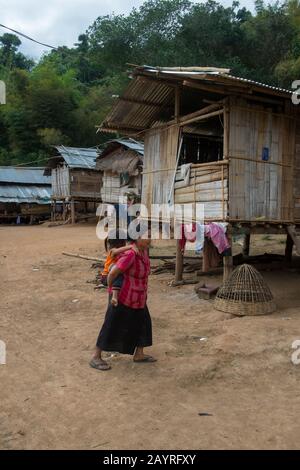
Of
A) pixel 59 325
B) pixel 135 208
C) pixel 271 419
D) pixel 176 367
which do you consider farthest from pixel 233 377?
pixel 135 208

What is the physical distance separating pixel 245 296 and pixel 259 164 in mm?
2759

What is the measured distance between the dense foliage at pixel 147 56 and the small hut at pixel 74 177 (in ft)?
18.1

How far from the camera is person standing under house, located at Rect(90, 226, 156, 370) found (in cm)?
492

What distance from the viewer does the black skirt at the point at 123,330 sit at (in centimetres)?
493

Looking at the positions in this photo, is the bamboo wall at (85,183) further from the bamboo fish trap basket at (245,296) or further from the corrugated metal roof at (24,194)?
the bamboo fish trap basket at (245,296)

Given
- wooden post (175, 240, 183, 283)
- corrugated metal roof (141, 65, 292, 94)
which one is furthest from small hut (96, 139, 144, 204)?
corrugated metal roof (141, 65, 292, 94)

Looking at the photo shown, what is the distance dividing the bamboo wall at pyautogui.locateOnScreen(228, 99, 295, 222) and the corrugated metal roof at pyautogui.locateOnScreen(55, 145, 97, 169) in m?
18.7

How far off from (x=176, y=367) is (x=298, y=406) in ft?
4.73

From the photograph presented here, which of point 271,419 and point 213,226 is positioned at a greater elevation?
point 213,226

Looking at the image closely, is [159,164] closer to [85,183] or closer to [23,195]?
[85,183]

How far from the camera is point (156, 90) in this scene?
980 centimetres

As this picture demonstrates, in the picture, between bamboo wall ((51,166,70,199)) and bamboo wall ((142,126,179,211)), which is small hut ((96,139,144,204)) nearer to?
bamboo wall ((51,166,70,199))
